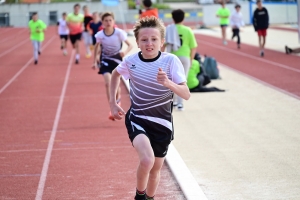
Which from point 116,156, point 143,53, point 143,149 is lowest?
point 116,156

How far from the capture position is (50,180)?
8117mm

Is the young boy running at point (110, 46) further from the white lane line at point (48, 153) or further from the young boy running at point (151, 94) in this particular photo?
the young boy running at point (151, 94)

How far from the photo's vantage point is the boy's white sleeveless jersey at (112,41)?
12.7 meters

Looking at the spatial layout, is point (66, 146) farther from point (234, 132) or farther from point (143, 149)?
point (143, 149)

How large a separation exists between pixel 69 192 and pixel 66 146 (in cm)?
282

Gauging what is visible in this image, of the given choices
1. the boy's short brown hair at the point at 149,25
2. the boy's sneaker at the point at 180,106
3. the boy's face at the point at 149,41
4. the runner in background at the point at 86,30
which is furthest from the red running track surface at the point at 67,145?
the runner in background at the point at 86,30

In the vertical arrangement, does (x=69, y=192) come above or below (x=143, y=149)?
below

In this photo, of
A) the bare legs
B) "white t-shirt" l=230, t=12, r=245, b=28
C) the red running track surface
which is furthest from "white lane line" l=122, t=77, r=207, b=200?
"white t-shirt" l=230, t=12, r=245, b=28

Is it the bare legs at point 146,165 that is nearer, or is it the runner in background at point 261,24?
the bare legs at point 146,165

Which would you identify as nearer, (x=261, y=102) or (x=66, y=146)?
(x=66, y=146)


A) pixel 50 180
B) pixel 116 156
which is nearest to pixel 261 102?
pixel 116 156

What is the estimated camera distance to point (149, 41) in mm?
6109

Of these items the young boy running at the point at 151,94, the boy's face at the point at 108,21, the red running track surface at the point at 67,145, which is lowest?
the red running track surface at the point at 67,145

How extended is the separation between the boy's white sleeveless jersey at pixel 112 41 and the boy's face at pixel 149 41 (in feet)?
21.4
